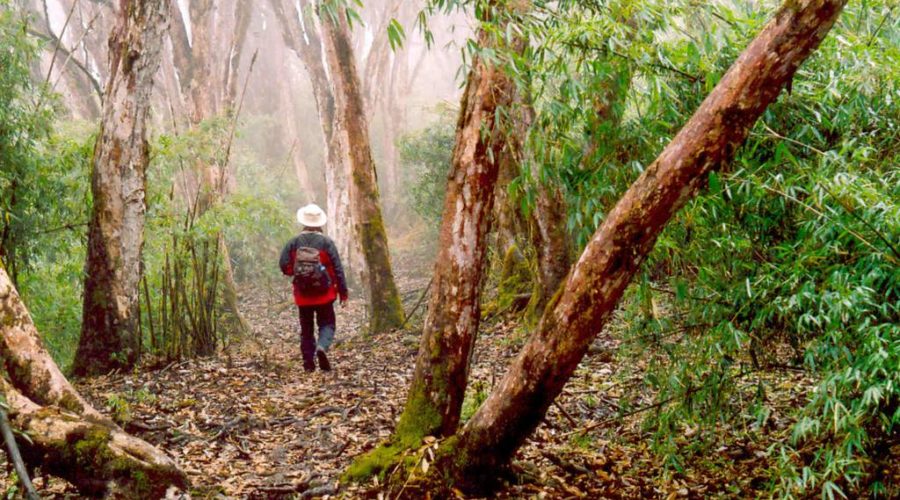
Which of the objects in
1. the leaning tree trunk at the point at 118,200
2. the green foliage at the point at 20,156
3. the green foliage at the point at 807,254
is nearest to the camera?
the green foliage at the point at 807,254

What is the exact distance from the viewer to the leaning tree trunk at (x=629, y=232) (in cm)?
273

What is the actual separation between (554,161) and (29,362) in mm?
3073

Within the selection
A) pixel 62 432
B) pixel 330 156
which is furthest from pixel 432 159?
pixel 62 432

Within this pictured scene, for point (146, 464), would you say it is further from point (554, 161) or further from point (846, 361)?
point (846, 361)

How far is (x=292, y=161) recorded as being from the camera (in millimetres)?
23438

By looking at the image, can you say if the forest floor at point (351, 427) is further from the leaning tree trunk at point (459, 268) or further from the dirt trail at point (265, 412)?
the leaning tree trunk at point (459, 268)

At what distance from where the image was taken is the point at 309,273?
22.8 ft

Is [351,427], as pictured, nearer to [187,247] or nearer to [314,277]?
[314,277]

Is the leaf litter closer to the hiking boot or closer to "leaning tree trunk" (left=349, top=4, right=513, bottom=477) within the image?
the hiking boot

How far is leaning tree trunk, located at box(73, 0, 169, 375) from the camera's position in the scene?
6.81 meters

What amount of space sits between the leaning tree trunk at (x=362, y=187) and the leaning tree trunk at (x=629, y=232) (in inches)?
220

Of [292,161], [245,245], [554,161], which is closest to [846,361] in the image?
[554,161]

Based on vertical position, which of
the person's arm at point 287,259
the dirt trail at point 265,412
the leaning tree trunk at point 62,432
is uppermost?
the person's arm at point 287,259

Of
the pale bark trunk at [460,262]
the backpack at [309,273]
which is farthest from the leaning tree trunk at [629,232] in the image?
the backpack at [309,273]
